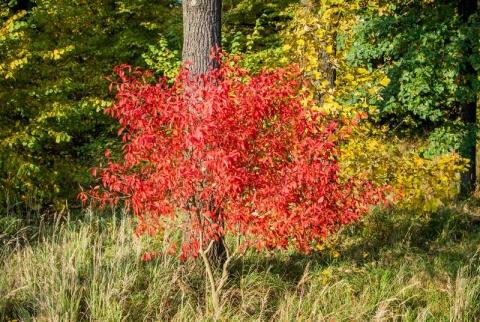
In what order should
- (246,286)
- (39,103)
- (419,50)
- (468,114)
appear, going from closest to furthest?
(246,286)
(39,103)
(419,50)
(468,114)

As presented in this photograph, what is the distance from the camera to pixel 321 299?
5.53m

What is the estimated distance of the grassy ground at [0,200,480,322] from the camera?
192 inches

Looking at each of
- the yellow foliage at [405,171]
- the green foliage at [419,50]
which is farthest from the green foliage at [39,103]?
the green foliage at [419,50]

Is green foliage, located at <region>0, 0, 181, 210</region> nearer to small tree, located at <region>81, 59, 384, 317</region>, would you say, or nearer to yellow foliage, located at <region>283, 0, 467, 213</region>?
small tree, located at <region>81, 59, 384, 317</region>

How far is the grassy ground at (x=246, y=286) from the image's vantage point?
4.88 metres

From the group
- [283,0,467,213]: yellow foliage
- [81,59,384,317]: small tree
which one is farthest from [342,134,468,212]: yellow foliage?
[81,59,384,317]: small tree

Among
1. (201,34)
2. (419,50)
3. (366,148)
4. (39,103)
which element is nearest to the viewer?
(201,34)

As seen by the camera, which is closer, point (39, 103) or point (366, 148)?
point (366, 148)

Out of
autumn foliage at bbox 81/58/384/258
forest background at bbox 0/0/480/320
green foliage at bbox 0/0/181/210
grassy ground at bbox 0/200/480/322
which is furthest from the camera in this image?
green foliage at bbox 0/0/181/210

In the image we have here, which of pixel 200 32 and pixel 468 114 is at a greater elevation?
pixel 200 32

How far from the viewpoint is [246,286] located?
5641 millimetres

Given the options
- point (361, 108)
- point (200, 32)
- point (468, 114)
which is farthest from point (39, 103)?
point (468, 114)

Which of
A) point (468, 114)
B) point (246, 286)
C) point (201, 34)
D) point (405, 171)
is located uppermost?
point (201, 34)

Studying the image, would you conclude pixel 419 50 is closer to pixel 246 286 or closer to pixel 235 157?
pixel 246 286
